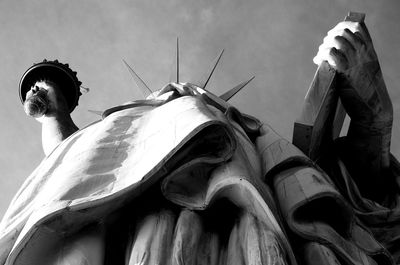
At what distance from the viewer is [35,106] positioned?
6.25 meters

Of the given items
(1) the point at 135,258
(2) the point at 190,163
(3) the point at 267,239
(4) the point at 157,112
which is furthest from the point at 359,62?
(1) the point at 135,258

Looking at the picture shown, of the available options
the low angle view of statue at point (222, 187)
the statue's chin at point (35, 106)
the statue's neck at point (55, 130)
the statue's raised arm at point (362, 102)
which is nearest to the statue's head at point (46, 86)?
the statue's chin at point (35, 106)

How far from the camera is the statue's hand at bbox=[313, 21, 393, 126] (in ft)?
18.7

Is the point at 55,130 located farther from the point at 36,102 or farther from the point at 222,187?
the point at 222,187

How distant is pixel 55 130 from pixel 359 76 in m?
2.51

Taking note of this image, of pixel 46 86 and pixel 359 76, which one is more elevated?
pixel 46 86

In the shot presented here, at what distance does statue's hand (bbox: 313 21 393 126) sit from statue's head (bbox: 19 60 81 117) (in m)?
2.29

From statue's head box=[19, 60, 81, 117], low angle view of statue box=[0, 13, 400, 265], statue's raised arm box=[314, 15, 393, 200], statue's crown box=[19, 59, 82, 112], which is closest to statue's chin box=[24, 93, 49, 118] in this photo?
statue's head box=[19, 60, 81, 117]

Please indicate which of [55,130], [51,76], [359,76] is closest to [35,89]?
[51,76]

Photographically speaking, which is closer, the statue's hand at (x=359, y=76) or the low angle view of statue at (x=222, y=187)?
the low angle view of statue at (x=222, y=187)

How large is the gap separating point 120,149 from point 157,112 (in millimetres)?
749

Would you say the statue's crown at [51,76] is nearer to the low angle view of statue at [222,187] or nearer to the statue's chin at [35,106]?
the statue's chin at [35,106]

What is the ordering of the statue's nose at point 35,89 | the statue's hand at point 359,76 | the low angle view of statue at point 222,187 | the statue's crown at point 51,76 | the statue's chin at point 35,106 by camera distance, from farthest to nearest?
1. the statue's crown at point 51,76
2. the statue's nose at point 35,89
3. the statue's chin at point 35,106
4. the statue's hand at point 359,76
5. the low angle view of statue at point 222,187

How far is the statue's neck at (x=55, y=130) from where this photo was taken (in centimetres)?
614
